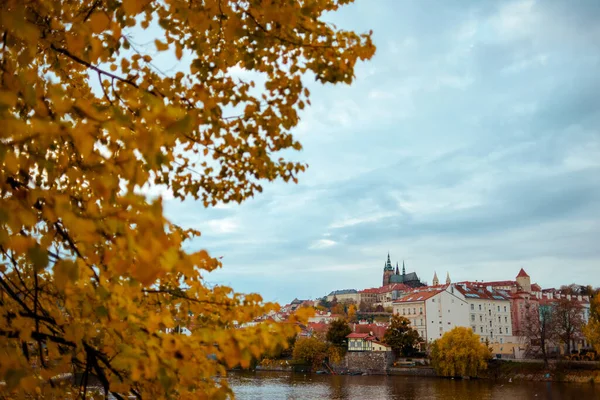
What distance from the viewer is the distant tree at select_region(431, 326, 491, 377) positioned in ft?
125

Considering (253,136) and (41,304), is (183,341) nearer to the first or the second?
(41,304)

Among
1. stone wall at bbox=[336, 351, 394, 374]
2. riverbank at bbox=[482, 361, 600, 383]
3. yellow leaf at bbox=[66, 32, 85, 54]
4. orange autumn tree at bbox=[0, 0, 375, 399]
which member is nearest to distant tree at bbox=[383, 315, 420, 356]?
stone wall at bbox=[336, 351, 394, 374]

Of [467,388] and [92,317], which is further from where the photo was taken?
[467,388]

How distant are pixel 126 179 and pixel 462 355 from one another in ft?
134

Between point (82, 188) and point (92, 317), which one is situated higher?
point (82, 188)

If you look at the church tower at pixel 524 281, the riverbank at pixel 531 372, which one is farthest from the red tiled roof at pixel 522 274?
the riverbank at pixel 531 372

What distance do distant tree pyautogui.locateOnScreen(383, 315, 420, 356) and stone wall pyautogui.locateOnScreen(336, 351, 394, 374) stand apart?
106cm

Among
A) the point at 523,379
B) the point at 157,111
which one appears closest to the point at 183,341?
the point at 157,111

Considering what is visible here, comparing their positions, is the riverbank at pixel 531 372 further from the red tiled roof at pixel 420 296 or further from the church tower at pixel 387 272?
the church tower at pixel 387 272

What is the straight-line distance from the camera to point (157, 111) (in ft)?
4.83

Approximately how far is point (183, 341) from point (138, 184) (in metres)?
0.63

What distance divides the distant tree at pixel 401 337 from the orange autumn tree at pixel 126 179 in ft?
147

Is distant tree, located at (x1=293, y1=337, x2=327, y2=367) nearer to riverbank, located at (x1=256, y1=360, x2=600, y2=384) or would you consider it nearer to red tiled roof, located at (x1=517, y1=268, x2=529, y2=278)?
riverbank, located at (x1=256, y1=360, x2=600, y2=384)

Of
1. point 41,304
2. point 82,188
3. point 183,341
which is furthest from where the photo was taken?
point 82,188
